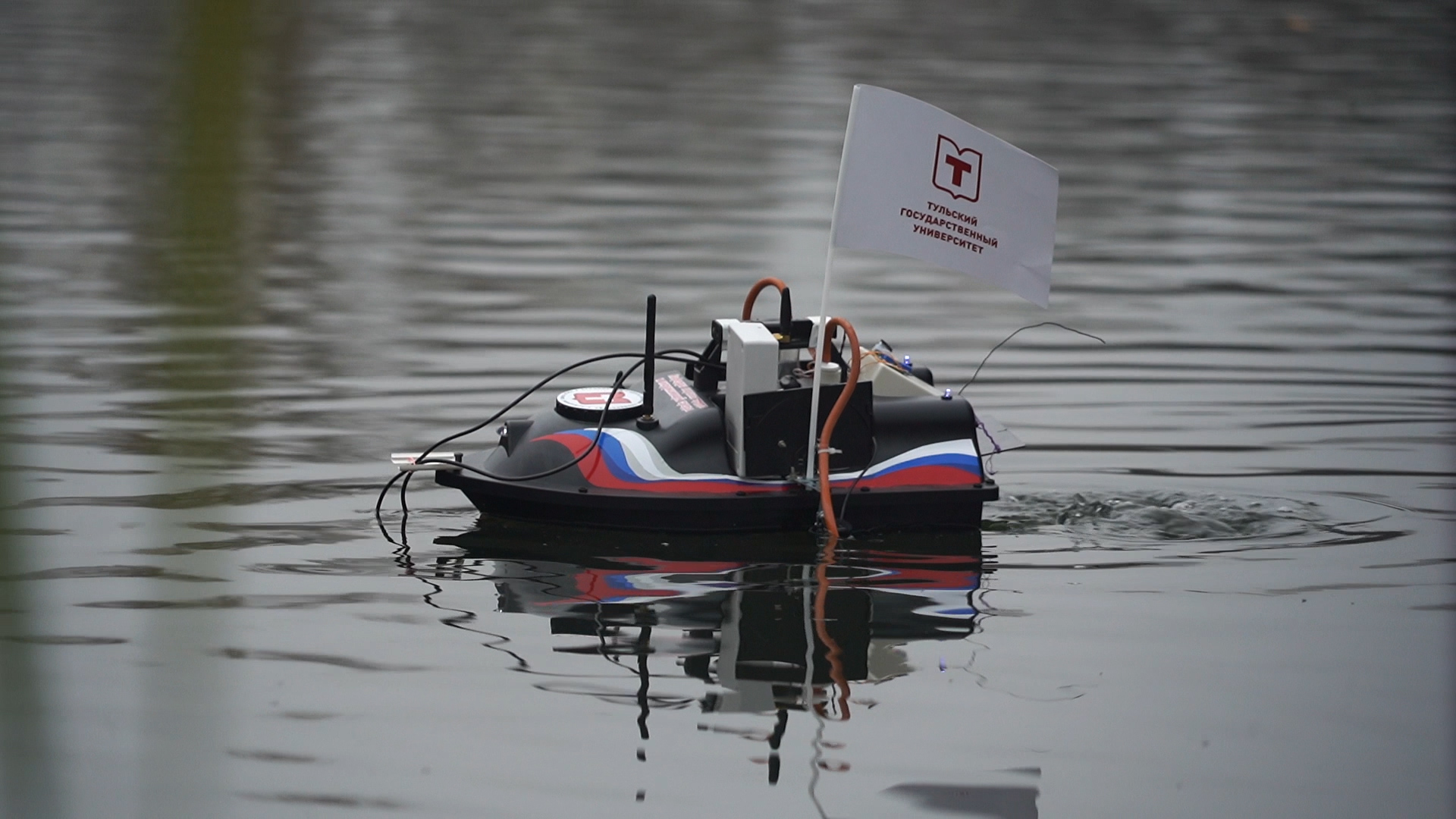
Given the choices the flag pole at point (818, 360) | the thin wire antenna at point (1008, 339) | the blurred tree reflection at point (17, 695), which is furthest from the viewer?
the thin wire antenna at point (1008, 339)

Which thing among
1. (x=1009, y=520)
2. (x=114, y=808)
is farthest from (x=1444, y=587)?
(x=114, y=808)

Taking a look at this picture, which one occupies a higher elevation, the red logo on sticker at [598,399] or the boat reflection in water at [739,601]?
the red logo on sticker at [598,399]

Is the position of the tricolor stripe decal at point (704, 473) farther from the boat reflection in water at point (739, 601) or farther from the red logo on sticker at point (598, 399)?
the boat reflection in water at point (739, 601)

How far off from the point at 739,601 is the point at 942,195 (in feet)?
5.35

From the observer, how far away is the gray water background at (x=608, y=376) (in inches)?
153

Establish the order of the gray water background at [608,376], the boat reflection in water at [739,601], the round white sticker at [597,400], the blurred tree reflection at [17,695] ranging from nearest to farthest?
the blurred tree reflection at [17,695] → the gray water background at [608,376] → the boat reflection in water at [739,601] → the round white sticker at [597,400]

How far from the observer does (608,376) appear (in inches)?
316

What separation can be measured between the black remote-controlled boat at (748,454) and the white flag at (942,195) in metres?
0.44

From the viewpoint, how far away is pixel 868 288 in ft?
33.2

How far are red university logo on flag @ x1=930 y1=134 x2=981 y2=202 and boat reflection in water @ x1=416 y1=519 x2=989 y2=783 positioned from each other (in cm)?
133

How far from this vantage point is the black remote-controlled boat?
562 centimetres

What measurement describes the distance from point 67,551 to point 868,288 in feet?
19.0

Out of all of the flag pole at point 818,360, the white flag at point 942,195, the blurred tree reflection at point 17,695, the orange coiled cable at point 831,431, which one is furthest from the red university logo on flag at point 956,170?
the blurred tree reflection at point 17,695

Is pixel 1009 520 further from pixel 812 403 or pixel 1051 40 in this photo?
pixel 1051 40
